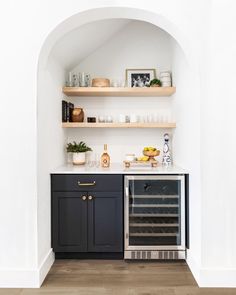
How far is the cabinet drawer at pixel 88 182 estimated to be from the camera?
3.05m

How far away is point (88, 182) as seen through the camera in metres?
3.05

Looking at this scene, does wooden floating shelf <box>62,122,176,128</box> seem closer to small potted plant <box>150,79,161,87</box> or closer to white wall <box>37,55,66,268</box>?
white wall <box>37,55,66,268</box>

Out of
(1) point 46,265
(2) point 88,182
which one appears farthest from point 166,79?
(1) point 46,265

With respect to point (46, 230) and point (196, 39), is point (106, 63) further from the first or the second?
point (46, 230)

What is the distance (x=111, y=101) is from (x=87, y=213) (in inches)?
59.2

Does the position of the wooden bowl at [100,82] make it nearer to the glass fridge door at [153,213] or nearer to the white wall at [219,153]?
the glass fridge door at [153,213]

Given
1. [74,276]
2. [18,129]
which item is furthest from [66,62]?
[74,276]

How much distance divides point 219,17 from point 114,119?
5.76 feet

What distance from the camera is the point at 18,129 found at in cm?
256

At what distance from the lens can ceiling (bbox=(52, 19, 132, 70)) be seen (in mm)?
3057

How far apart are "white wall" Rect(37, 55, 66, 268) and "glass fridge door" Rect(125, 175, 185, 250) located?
0.78m

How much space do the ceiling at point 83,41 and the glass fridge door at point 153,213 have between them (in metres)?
1.48

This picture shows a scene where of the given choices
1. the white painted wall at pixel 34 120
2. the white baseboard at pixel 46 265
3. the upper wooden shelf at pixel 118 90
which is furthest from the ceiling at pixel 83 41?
the white baseboard at pixel 46 265

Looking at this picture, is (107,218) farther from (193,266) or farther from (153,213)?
(193,266)
